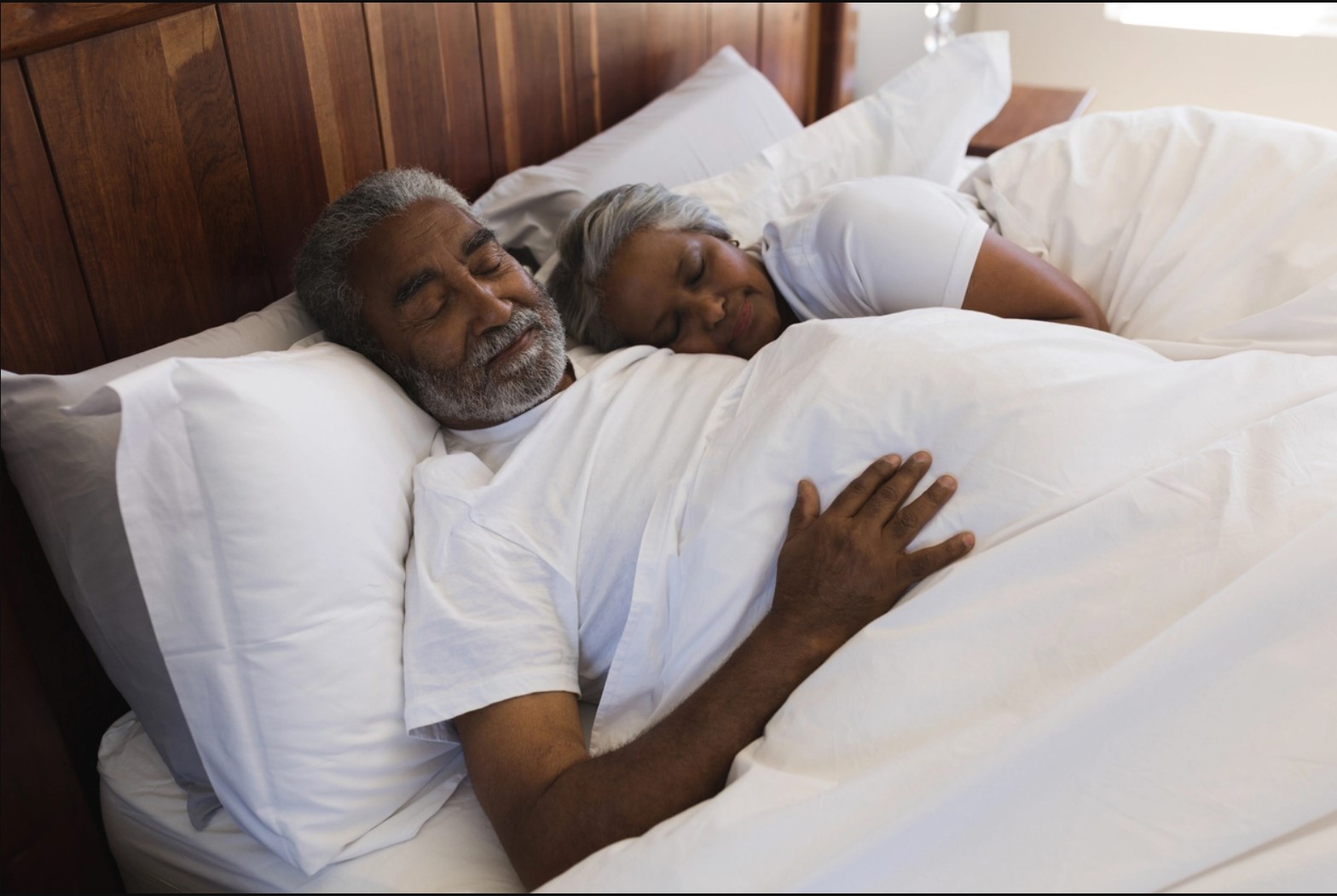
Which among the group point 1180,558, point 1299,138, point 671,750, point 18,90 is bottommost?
point 671,750

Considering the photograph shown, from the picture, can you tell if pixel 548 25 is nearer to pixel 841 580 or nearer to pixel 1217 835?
pixel 841 580

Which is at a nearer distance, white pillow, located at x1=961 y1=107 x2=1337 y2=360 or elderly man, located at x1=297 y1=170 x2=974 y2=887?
elderly man, located at x1=297 y1=170 x2=974 y2=887

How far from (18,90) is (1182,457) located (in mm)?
1149

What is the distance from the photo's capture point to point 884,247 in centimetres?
133

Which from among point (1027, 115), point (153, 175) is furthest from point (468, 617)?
point (1027, 115)

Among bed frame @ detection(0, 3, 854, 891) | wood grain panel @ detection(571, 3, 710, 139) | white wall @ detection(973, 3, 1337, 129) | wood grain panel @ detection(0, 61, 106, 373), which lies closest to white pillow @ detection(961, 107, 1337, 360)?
white wall @ detection(973, 3, 1337, 129)

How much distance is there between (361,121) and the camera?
1.41 metres

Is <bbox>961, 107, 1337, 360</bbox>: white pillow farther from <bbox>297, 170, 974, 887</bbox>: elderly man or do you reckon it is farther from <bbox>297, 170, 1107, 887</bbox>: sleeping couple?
<bbox>297, 170, 974, 887</bbox>: elderly man

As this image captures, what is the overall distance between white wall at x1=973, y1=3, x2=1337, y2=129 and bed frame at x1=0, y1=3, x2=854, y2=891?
1389mm

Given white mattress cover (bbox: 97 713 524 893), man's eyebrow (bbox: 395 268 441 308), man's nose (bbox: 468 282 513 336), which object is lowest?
white mattress cover (bbox: 97 713 524 893)

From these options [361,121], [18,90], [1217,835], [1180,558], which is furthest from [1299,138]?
[18,90]

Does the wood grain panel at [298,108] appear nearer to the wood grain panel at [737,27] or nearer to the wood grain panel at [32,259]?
the wood grain panel at [32,259]

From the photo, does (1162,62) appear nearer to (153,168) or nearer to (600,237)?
(600,237)

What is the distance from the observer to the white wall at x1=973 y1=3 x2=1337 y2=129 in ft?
6.18
